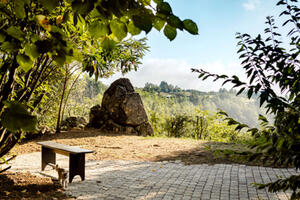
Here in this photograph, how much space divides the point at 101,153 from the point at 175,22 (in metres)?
8.53

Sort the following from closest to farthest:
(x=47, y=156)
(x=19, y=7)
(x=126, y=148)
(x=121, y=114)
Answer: (x=19, y=7) < (x=47, y=156) < (x=126, y=148) < (x=121, y=114)

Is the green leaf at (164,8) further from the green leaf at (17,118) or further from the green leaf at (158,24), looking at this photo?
→ the green leaf at (17,118)

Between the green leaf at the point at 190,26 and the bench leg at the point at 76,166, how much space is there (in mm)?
4983

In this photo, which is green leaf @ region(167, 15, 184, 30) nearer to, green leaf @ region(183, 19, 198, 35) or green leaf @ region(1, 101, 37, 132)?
green leaf @ region(183, 19, 198, 35)

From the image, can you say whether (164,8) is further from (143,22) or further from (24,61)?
(24,61)

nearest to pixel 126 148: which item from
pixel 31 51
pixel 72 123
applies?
pixel 72 123

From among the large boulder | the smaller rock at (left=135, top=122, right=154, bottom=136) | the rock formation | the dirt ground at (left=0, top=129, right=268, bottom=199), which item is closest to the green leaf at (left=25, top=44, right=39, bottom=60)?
the dirt ground at (left=0, top=129, right=268, bottom=199)

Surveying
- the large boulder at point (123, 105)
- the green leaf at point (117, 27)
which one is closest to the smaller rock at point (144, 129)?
the large boulder at point (123, 105)

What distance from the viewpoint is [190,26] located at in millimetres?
872

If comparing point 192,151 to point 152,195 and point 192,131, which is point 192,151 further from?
point 192,131

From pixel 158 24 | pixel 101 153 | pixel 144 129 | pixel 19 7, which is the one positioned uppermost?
pixel 19 7

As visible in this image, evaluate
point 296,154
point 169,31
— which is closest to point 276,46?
point 296,154

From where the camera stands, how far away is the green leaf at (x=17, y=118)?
73cm

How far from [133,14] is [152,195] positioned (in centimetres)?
405
